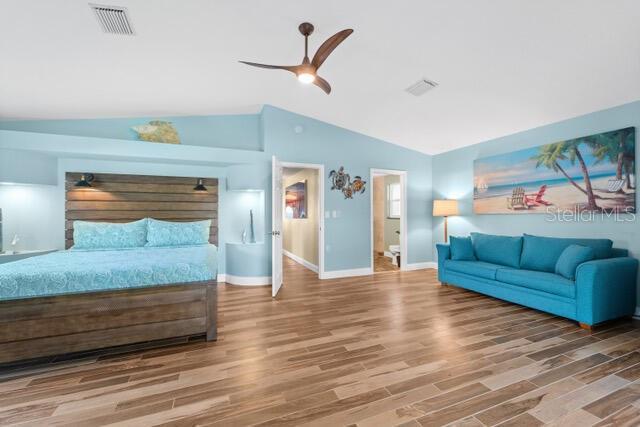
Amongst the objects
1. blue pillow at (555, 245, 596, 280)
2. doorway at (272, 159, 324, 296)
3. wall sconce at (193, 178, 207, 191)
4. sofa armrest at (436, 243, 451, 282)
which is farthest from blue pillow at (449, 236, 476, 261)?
wall sconce at (193, 178, 207, 191)

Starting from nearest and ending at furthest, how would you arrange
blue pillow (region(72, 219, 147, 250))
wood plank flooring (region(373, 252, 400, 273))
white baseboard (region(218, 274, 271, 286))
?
blue pillow (region(72, 219, 147, 250))
white baseboard (region(218, 274, 271, 286))
wood plank flooring (region(373, 252, 400, 273))

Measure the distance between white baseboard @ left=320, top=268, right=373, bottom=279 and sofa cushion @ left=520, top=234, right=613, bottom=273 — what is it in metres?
2.49

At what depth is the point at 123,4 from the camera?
7.32ft

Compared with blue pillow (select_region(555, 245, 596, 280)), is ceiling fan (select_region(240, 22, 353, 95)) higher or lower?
higher

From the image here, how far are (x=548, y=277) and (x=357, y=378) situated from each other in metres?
2.64

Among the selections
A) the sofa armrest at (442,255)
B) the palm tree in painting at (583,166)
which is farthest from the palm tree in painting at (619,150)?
the sofa armrest at (442,255)

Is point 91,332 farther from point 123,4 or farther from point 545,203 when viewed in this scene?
point 545,203

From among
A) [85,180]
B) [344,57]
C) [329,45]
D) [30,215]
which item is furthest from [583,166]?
[30,215]

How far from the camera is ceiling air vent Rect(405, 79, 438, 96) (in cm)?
351

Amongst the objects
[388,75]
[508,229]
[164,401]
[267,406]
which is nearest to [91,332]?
[164,401]

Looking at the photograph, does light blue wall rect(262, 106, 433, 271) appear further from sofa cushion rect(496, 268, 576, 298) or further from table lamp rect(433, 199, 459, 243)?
sofa cushion rect(496, 268, 576, 298)

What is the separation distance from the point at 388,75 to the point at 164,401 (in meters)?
3.80

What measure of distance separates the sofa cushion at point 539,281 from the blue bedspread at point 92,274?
3.53 meters

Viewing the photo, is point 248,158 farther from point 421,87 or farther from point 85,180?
point 421,87
